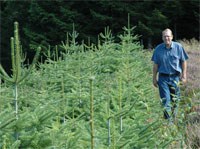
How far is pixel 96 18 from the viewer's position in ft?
112

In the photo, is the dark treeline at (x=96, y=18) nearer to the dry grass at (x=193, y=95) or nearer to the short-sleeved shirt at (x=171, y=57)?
the dry grass at (x=193, y=95)

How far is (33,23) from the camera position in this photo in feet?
120

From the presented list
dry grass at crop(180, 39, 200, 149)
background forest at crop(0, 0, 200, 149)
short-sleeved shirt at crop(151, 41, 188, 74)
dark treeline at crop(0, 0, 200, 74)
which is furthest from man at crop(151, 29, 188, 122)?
dark treeline at crop(0, 0, 200, 74)

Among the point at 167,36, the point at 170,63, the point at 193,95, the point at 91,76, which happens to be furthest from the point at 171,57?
the point at 91,76

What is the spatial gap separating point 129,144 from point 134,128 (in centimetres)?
36

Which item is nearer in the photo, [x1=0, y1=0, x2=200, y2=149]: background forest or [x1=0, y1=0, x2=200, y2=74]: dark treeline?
[x1=0, y1=0, x2=200, y2=149]: background forest

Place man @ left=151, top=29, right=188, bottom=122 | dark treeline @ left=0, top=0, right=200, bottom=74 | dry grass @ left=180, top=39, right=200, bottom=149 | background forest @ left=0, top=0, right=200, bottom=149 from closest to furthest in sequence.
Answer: background forest @ left=0, top=0, right=200, bottom=149, dry grass @ left=180, top=39, right=200, bottom=149, man @ left=151, top=29, right=188, bottom=122, dark treeline @ left=0, top=0, right=200, bottom=74

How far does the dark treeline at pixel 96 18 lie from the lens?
30.7 metres

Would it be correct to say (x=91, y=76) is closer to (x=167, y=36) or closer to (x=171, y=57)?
(x=167, y=36)

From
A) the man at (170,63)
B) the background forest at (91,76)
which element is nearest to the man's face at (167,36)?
the man at (170,63)

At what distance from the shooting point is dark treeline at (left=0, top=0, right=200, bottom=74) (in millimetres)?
30703

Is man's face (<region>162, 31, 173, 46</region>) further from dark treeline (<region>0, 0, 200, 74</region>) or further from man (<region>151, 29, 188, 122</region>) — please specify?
dark treeline (<region>0, 0, 200, 74</region>)

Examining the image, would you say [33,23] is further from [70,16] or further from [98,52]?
[98,52]

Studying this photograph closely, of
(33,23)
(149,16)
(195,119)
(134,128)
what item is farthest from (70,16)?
(134,128)
